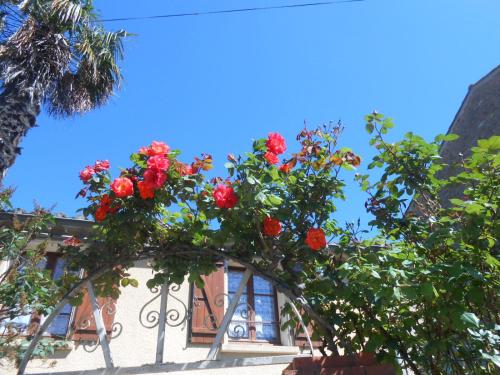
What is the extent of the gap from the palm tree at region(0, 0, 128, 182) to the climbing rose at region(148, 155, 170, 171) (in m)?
2.93

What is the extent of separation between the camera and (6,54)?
17.4ft

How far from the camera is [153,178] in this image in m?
2.22

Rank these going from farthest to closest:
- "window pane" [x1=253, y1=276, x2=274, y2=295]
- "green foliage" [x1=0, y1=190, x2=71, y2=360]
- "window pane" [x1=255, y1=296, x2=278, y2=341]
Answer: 1. "window pane" [x1=253, y1=276, x2=274, y2=295]
2. "window pane" [x1=255, y1=296, x2=278, y2=341]
3. "green foliage" [x1=0, y1=190, x2=71, y2=360]

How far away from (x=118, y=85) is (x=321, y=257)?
215 inches

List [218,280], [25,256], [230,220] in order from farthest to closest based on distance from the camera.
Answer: [218,280]
[25,256]
[230,220]

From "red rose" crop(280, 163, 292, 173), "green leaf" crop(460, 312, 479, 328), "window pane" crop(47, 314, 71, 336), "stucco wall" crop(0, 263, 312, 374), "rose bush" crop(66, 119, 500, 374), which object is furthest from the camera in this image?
"window pane" crop(47, 314, 71, 336)

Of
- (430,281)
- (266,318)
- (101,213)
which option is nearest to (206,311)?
(266,318)

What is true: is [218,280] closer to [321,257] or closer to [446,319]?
[321,257]

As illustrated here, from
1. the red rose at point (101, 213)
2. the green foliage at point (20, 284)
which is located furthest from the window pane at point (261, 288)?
the red rose at point (101, 213)

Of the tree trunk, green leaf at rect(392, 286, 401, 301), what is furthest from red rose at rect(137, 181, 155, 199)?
the tree trunk

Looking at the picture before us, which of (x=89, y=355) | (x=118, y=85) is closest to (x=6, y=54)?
(x=118, y=85)

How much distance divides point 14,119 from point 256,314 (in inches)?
160

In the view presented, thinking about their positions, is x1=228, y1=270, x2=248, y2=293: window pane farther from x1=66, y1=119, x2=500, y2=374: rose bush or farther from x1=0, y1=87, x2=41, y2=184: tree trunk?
x1=66, y1=119, x2=500, y2=374: rose bush

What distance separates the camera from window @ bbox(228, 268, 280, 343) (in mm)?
5512
